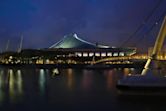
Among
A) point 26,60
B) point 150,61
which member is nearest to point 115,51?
point 26,60

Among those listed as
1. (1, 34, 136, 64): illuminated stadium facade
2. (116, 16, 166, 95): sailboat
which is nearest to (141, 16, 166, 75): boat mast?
(116, 16, 166, 95): sailboat

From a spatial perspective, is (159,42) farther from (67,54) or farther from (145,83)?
(67,54)

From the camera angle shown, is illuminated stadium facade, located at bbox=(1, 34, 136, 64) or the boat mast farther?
illuminated stadium facade, located at bbox=(1, 34, 136, 64)

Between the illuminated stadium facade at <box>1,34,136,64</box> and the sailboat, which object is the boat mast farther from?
the illuminated stadium facade at <box>1,34,136,64</box>

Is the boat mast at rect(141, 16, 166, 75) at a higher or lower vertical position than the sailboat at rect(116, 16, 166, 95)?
higher

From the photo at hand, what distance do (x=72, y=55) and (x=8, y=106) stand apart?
76750 mm

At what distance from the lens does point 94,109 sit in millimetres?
14219

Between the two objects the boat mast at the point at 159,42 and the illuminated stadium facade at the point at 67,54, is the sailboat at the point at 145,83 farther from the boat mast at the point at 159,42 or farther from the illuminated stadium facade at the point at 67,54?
the illuminated stadium facade at the point at 67,54

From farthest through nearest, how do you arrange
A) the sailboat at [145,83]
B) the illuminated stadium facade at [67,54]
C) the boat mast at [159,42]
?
the illuminated stadium facade at [67,54], the boat mast at [159,42], the sailboat at [145,83]

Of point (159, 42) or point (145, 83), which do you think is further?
point (159, 42)

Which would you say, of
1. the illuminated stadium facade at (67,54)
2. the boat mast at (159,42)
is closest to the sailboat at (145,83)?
the boat mast at (159,42)

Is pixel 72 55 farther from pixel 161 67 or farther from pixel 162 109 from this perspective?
pixel 162 109

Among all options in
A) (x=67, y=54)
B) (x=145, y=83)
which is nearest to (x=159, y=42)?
(x=145, y=83)

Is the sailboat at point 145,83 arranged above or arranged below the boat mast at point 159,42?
below
